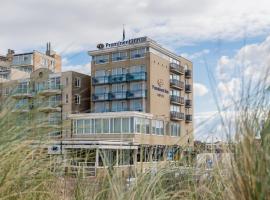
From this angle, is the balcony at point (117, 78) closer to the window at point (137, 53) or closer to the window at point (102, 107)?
the window at point (137, 53)

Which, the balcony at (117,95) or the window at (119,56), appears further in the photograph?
the window at (119,56)

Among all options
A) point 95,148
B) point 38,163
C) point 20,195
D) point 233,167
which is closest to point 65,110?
point 95,148

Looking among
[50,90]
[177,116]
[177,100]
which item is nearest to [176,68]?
[177,100]

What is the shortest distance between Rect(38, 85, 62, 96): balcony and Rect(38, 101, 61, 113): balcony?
85mm

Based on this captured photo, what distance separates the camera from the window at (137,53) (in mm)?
52469

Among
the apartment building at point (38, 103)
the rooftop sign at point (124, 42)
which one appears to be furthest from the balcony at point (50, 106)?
the rooftop sign at point (124, 42)

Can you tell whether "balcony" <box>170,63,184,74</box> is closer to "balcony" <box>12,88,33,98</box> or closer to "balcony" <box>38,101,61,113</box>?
"balcony" <box>38,101,61,113</box>

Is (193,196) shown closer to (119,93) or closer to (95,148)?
(95,148)

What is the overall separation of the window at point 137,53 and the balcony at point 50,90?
48576 mm

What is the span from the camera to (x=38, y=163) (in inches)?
126

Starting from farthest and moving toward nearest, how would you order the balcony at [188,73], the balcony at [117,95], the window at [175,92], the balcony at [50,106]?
the balcony at [188,73] < the window at [175,92] < the balcony at [117,95] < the balcony at [50,106]

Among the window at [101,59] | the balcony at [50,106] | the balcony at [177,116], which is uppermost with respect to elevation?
the window at [101,59]

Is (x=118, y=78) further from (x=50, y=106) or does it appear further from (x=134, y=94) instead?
(x=50, y=106)

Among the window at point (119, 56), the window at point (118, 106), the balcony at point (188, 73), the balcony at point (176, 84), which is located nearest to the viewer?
the window at point (118, 106)
